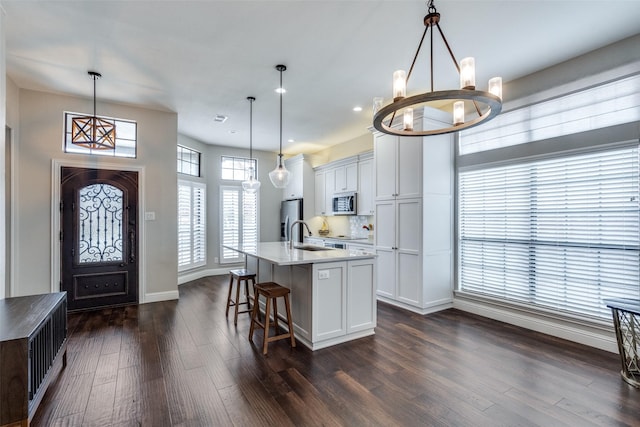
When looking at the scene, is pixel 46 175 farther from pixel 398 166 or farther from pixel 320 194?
pixel 398 166

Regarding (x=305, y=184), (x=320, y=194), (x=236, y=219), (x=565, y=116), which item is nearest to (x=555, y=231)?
(x=565, y=116)

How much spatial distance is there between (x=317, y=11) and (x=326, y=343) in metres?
3.03

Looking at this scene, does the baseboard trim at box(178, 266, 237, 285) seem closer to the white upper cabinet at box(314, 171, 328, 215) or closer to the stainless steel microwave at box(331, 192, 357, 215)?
the white upper cabinet at box(314, 171, 328, 215)

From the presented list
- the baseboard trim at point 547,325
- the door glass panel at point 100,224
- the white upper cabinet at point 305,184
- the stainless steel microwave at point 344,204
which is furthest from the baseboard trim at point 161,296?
the baseboard trim at point 547,325

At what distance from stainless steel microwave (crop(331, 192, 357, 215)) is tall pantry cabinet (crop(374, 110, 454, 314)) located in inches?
49.9

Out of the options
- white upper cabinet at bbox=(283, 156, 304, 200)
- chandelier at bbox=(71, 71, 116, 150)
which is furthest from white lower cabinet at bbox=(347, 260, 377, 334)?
white upper cabinet at bbox=(283, 156, 304, 200)

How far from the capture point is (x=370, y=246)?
17.0 ft

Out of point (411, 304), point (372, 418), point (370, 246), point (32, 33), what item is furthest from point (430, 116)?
point (32, 33)

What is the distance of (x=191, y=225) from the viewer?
20.5ft

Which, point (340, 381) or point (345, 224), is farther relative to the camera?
point (345, 224)

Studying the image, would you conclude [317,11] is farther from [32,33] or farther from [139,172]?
[139,172]

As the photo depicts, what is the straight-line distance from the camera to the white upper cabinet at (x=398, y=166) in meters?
4.17

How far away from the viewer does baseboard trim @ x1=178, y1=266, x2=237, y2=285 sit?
19.6ft

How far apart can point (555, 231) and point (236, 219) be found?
19.3 ft
